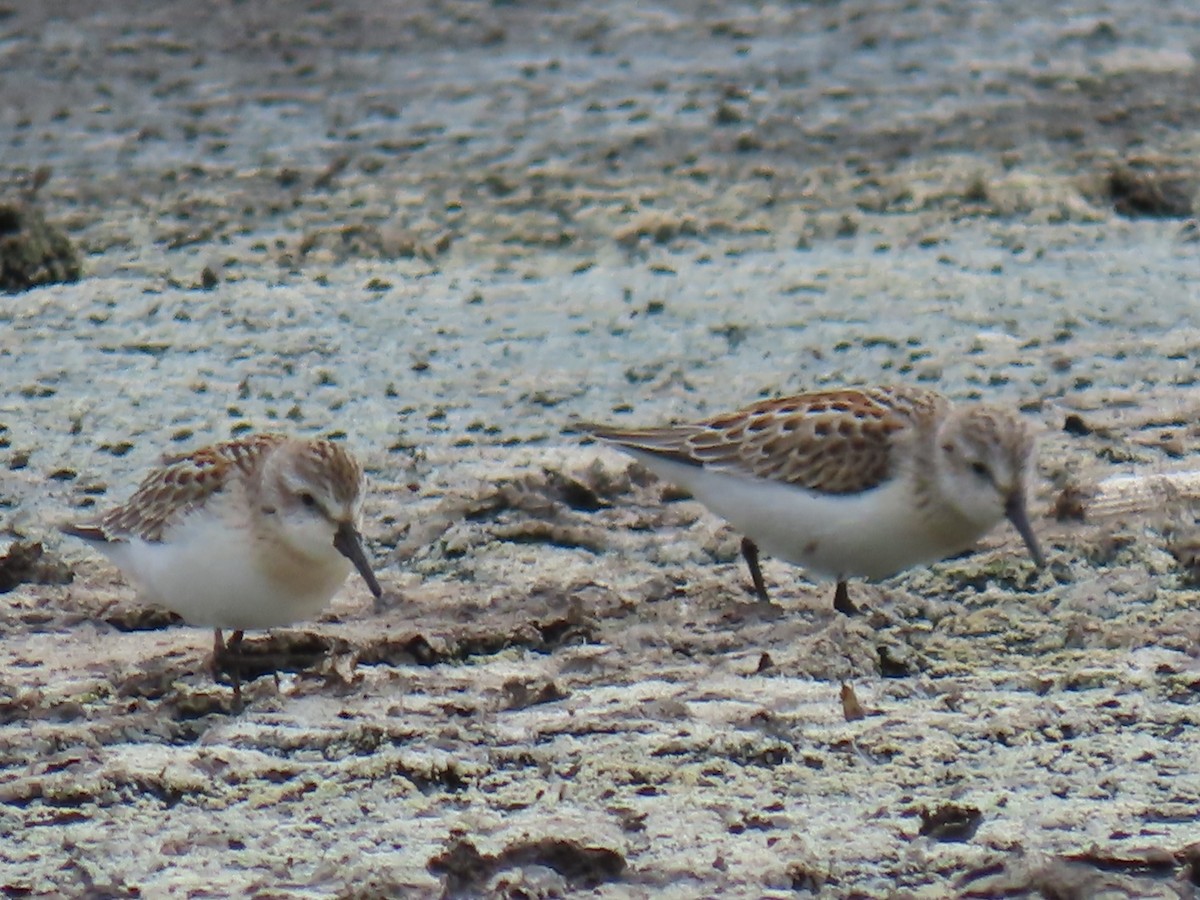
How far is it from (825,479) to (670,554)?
845 millimetres

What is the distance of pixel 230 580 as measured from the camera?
6.60 metres

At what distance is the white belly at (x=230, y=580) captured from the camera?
6590 millimetres

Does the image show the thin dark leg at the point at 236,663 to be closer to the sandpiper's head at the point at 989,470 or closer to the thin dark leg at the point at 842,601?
the thin dark leg at the point at 842,601

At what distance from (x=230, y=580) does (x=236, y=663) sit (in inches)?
11.5

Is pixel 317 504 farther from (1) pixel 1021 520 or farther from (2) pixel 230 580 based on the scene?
(1) pixel 1021 520

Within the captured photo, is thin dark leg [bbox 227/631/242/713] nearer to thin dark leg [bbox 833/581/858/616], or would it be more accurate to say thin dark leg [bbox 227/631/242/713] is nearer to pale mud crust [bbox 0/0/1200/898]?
pale mud crust [bbox 0/0/1200/898]

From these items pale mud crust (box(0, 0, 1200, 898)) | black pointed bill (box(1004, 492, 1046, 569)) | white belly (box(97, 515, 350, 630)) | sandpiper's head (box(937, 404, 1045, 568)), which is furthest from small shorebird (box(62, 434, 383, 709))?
black pointed bill (box(1004, 492, 1046, 569))

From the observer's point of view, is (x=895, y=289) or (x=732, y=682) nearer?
(x=732, y=682)

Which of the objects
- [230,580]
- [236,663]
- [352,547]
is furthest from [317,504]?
[236,663]

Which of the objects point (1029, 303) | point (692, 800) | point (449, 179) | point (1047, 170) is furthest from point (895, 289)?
point (692, 800)

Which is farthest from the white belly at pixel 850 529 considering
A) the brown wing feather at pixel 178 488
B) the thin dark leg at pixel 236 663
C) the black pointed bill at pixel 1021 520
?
the thin dark leg at pixel 236 663

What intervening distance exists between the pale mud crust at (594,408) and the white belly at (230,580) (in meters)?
0.22

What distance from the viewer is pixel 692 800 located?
18.6ft

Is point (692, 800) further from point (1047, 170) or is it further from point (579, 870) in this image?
point (1047, 170)
